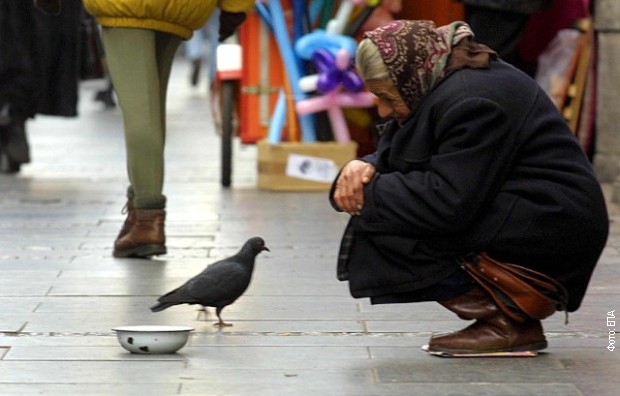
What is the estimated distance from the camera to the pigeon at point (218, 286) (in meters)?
4.98

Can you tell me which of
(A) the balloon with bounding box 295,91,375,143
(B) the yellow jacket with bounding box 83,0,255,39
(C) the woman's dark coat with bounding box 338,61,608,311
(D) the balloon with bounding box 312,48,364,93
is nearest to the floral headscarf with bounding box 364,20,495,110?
(C) the woman's dark coat with bounding box 338,61,608,311

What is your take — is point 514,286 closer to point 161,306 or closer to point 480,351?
point 480,351

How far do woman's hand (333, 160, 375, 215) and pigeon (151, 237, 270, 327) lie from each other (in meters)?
0.57

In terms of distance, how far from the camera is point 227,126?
9195mm

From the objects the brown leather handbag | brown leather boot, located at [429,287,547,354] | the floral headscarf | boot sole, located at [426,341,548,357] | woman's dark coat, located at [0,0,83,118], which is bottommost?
woman's dark coat, located at [0,0,83,118]

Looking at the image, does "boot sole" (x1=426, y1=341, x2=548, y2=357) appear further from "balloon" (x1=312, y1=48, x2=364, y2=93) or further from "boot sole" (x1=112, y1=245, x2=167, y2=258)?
"balloon" (x1=312, y1=48, x2=364, y2=93)

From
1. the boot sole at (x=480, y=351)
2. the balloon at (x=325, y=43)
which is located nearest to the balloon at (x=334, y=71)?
the balloon at (x=325, y=43)

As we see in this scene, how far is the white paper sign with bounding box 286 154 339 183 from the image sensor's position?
891 centimetres

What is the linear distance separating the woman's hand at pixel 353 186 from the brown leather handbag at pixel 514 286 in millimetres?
360

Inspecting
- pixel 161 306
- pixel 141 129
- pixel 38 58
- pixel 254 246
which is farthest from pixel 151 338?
pixel 38 58

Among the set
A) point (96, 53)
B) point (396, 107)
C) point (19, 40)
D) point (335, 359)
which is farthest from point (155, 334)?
point (96, 53)

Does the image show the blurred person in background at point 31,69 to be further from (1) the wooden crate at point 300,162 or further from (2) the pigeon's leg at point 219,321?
(2) the pigeon's leg at point 219,321

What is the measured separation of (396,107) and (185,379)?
102 cm

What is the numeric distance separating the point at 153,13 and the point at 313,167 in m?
2.64
